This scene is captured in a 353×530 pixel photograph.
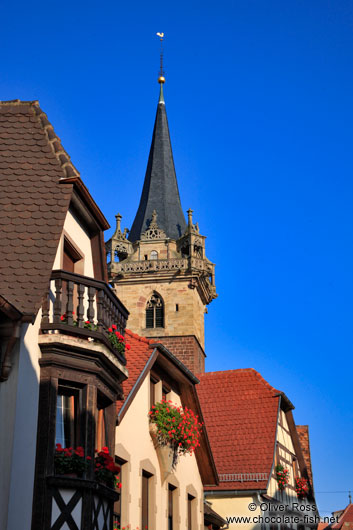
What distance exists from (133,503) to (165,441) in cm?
171

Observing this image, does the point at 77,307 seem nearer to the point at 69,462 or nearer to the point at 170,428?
the point at 69,462

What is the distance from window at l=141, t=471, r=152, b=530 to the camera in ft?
47.5

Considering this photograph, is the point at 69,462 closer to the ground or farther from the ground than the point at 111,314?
closer to the ground

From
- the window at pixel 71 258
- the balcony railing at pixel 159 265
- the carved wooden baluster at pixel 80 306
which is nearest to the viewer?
the carved wooden baluster at pixel 80 306

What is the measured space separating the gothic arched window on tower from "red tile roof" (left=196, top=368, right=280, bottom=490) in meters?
27.7

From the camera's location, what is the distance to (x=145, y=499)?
14781 mm

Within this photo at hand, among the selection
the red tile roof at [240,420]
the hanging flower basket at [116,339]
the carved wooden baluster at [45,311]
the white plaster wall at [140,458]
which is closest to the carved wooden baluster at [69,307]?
the carved wooden baluster at [45,311]

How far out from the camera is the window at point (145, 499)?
1449 centimetres

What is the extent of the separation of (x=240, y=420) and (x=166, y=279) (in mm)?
31634

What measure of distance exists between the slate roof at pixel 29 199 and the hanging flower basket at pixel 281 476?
15.4 m

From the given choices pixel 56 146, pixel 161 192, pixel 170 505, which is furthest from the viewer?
pixel 161 192

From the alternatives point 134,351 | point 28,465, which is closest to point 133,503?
point 134,351

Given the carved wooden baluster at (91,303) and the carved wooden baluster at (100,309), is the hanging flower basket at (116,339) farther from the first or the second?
the carved wooden baluster at (91,303)

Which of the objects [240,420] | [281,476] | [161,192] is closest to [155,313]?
[161,192]
